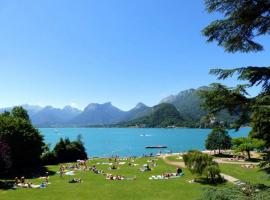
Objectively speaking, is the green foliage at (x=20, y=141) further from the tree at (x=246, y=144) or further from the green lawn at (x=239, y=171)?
the tree at (x=246, y=144)

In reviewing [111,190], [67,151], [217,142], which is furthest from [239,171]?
[67,151]

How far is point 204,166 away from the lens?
48.7m

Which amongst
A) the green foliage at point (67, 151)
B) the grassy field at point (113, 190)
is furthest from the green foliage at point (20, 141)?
the green foliage at point (67, 151)

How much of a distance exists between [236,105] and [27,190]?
3871 cm

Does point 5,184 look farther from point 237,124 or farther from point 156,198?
point 237,124

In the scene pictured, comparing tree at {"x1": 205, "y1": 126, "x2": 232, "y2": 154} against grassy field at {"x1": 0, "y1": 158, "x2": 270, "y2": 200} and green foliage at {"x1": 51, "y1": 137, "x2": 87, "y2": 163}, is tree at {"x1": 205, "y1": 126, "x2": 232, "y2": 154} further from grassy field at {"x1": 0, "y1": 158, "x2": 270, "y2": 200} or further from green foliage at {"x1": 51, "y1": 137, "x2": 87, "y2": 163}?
green foliage at {"x1": 51, "y1": 137, "x2": 87, "y2": 163}

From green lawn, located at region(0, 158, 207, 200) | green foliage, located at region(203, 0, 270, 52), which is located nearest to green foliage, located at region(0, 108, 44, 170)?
green lawn, located at region(0, 158, 207, 200)

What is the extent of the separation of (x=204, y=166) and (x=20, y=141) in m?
31.9

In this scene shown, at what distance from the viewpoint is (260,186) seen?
340 inches

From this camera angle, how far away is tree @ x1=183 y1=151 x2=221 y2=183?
47.9 meters

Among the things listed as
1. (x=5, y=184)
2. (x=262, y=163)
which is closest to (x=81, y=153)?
(x=5, y=184)

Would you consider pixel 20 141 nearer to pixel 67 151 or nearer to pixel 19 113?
pixel 67 151

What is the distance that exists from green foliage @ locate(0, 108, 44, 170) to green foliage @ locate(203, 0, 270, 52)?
54.3m

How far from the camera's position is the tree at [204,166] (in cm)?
4788
